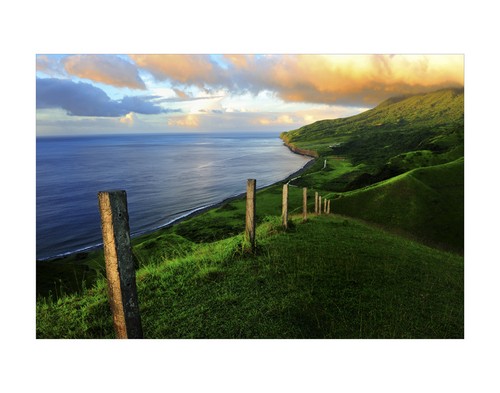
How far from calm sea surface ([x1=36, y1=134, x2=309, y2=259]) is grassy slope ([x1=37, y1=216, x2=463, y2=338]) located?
2.45 metres

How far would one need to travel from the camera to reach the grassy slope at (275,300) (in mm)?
3607

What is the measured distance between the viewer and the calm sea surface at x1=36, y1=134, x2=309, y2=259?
20.0 ft

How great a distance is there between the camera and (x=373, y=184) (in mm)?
10344

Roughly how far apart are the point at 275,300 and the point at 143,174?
17.1 ft

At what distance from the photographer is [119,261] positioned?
235cm

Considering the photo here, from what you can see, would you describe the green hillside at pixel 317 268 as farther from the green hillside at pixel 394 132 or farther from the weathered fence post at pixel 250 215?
the weathered fence post at pixel 250 215

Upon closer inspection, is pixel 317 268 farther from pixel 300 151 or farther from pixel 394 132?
pixel 394 132

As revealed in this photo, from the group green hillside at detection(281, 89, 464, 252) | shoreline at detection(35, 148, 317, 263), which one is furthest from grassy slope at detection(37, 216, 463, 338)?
green hillside at detection(281, 89, 464, 252)

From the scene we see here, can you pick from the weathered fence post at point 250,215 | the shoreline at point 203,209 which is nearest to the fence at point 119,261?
the weathered fence post at point 250,215

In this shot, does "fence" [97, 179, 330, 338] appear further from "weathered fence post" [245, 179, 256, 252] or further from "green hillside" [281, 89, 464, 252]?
"green hillside" [281, 89, 464, 252]

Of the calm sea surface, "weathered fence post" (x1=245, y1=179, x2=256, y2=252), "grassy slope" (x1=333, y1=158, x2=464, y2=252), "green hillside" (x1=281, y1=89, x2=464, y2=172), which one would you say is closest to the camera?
"weathered fence post" (x1=245, y1=179, x2=256, y2=252)

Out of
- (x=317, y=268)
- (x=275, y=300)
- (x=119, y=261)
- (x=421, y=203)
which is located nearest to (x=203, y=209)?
(x=317, y=268)

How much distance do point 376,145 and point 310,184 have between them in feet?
6.22
